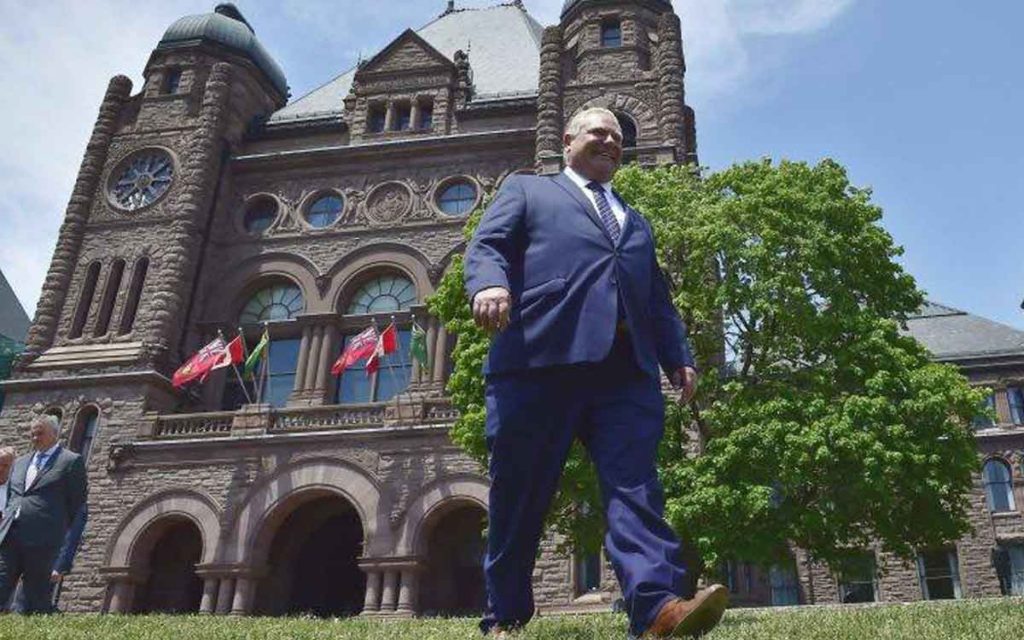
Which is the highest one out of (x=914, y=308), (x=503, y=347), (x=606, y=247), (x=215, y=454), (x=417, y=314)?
(x=417, y=314)

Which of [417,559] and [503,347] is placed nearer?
[503,347]

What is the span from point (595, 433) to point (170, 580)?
A: 71.5 feet

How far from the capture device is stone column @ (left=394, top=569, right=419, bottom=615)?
65.0 feet

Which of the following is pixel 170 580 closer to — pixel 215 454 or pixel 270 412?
pixel 215 454

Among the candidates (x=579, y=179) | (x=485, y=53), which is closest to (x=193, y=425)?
(x=485, y=53)

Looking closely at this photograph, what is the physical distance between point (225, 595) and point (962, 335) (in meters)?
27.8

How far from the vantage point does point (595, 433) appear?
14.6 feet

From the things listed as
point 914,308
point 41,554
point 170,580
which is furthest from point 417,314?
point 41,554

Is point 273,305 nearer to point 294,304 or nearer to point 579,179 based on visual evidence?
point 294,304

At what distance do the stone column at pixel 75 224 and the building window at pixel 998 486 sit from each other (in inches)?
1187

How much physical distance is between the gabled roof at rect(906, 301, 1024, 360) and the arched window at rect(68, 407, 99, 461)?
26.9 m

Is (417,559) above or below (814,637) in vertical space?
above

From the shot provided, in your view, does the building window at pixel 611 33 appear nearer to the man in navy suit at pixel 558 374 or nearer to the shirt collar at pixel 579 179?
the shirt collar at pixel 579 179

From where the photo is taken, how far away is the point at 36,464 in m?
8.52
